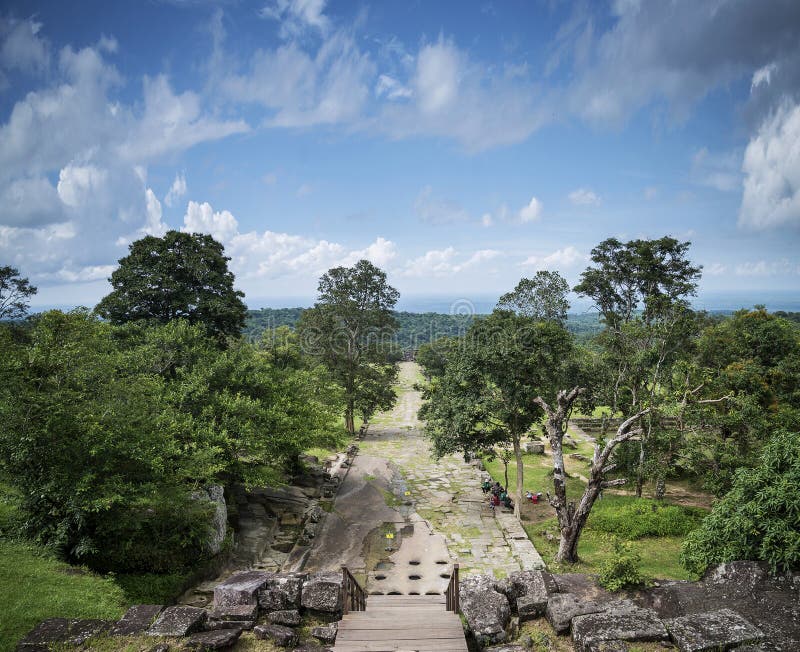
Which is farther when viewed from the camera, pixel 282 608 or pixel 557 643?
pixel 282 608

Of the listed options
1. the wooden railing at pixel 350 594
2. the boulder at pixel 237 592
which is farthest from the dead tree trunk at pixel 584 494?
the boulder at pixel 237 592

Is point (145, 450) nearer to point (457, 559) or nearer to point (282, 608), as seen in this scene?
point (282, 608)

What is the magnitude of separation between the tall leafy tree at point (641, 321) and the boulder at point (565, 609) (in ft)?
34.8

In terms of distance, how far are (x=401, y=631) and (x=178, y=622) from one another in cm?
381

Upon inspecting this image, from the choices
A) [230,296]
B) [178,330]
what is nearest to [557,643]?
[178,330]

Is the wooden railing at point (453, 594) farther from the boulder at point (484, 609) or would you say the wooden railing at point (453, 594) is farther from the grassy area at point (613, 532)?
the grassy area at point (613, 532)

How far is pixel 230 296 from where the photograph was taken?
22.7m

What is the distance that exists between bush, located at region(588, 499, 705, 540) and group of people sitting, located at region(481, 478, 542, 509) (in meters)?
3.16

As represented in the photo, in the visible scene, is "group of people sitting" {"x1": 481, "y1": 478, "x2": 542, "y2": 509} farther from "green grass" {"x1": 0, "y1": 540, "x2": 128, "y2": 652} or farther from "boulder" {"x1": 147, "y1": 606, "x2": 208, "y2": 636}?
"green grass" {"x1": 0, "y1": 540, "x2": 128, "y2": 652}

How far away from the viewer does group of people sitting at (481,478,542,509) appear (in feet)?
64.0

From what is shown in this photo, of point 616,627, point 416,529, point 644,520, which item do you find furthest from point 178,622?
point 644,520

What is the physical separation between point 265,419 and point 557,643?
1112cm

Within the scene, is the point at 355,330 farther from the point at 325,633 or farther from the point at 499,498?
the point at 325,633

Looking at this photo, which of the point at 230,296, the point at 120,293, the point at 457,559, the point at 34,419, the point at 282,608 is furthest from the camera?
the point at 230,296
